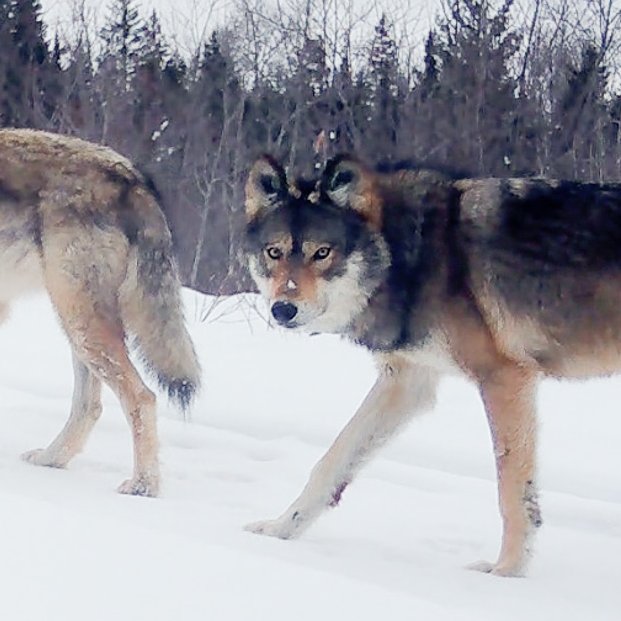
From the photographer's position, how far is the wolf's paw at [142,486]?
165 inches

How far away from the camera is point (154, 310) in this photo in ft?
15.4

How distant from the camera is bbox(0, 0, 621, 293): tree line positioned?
22922 millimetres

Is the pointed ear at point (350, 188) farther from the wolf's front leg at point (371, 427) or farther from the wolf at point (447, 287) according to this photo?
the wolf's front leg at point (371, 427)

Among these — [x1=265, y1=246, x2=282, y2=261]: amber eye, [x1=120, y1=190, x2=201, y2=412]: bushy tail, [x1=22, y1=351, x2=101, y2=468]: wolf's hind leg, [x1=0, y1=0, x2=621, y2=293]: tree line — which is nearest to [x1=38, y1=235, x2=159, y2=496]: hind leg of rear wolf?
[x1=120, y1=190, x2=201, y2=412]: bushy tail

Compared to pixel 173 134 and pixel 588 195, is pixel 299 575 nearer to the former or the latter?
pixel 588 195

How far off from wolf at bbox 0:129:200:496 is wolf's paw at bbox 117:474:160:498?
0.07 feet

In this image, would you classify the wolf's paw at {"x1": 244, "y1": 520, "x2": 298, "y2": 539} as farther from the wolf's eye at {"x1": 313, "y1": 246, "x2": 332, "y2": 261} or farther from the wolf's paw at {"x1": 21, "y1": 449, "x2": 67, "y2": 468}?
the wolf's paw at {"x1": 21, "y1": 449, "x2": 67, "y2": 468}

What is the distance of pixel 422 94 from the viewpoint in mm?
25016

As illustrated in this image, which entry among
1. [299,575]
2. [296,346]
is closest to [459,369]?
[299,575]

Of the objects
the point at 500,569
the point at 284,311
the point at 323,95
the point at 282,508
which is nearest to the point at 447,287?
the point at 284,311

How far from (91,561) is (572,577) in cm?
172

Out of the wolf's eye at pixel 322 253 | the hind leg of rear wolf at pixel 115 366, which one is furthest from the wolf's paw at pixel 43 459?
the wolf's eye at pixel 322 253

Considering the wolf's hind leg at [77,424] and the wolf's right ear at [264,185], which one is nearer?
the wolf's right ear at [264,185]

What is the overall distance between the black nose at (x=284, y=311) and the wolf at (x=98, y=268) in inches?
40.0
